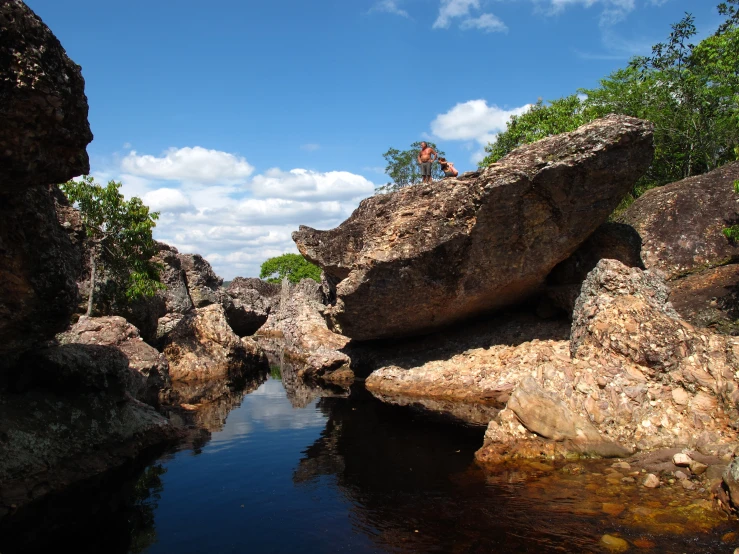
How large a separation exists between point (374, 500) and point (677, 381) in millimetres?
7041

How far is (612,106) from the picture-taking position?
3431cm

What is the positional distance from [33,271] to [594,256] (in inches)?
736

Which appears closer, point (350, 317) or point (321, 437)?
point (321, 437)

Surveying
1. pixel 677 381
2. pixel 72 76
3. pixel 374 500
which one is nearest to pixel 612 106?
pixel 677 381

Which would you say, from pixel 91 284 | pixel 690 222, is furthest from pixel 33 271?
pixel 690 222

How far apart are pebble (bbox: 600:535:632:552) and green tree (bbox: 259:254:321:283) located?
271ft

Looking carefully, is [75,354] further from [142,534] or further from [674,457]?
[674,457]

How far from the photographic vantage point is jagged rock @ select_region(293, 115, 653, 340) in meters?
17.5

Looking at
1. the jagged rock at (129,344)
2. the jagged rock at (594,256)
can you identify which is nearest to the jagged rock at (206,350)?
the jagged rock at (129,344)

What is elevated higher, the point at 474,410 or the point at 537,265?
the point at 537,265

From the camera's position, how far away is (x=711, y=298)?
19.3 meters

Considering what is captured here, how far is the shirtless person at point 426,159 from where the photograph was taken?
23237mm

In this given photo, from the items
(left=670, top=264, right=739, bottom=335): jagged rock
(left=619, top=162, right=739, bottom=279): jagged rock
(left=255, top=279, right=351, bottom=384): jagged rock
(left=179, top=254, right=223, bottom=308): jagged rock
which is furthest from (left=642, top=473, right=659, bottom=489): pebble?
(left=179, top=254, right=223, bottom=308): jagged rock

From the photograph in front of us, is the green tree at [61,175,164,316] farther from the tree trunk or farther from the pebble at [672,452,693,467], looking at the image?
the pebble at [672,452,693,467]
